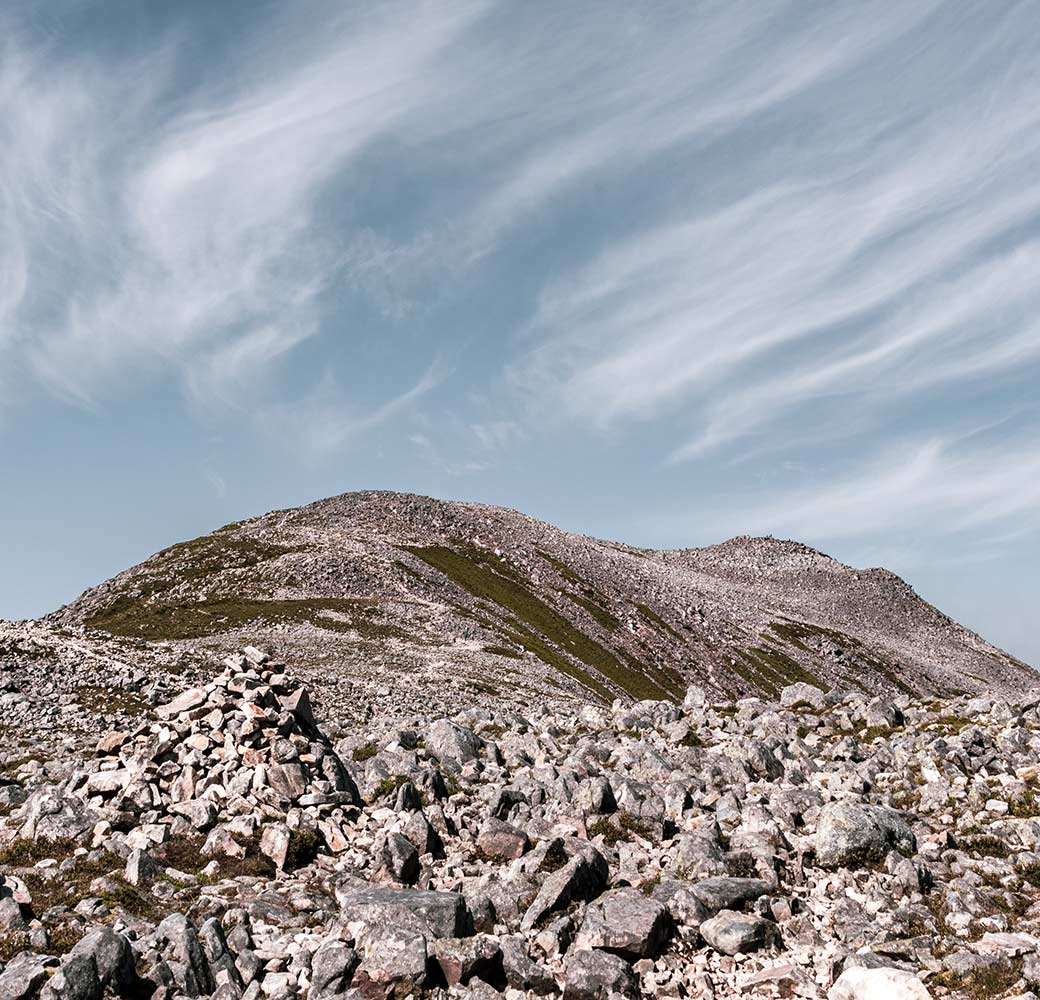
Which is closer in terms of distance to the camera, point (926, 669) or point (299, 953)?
point (299, 953)

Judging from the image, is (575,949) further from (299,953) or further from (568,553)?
(568,553)

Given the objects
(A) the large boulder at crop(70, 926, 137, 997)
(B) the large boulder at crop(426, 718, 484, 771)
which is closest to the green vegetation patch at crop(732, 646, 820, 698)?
(B) the large boulder at crop(426, 718, 484, 771)

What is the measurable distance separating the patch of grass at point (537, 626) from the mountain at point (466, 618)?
1.44 ft

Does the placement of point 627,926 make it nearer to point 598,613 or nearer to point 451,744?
point 451,744

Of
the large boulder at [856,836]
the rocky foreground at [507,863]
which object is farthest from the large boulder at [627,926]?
the large boulder at [856,836]

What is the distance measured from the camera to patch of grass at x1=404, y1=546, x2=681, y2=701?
10119cm

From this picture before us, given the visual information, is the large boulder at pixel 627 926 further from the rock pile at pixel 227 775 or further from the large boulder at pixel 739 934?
the rock pile at pixel 227 775

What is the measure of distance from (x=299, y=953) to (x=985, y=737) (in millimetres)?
24956

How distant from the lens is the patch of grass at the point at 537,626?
101 meters

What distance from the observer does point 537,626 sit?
381ft

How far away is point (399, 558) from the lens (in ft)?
393

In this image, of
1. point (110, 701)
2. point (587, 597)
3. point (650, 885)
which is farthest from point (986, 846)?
point (587, 597)

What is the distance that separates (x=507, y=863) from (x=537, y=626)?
96.3m

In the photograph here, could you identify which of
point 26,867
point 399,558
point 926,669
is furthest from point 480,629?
point 926,669
